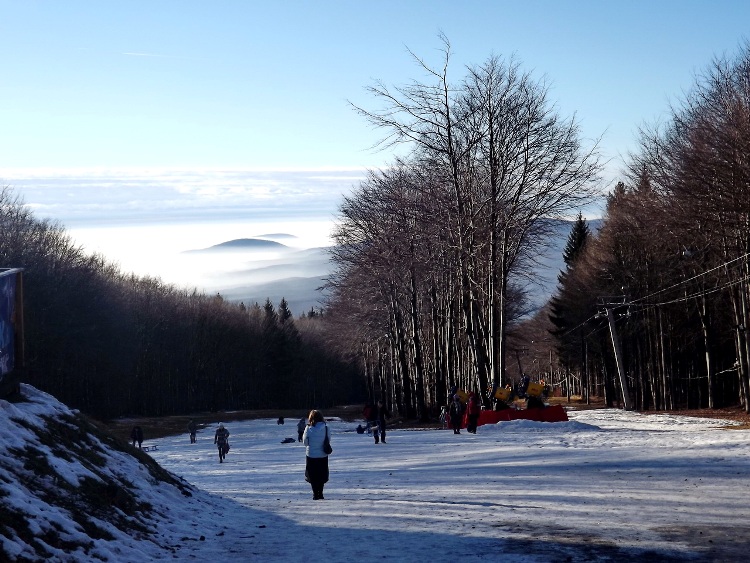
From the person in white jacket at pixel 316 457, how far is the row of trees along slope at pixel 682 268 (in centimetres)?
2199

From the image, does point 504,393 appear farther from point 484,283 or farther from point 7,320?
point 7,320

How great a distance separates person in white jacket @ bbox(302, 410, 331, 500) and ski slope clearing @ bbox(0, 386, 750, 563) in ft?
1.32

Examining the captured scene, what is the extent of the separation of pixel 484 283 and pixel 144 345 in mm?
63157

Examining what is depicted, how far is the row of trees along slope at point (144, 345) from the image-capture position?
190 feet

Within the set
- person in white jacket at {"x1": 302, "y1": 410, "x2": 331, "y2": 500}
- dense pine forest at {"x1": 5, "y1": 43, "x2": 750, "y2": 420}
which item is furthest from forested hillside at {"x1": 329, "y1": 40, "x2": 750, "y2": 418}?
person in white jacket at {"x1": 302, "y1": 410, "x2": 331, "y2": 500}

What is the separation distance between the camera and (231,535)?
1216 centimetres

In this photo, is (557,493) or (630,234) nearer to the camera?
(557,493)

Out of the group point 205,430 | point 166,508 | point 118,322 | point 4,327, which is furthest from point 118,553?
point 118,322

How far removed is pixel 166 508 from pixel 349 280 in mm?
44004

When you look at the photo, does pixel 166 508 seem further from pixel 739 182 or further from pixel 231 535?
pixel 739 182

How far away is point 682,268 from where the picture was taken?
48.8 meters

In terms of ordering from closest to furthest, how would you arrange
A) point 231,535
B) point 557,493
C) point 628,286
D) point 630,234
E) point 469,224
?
1. point 231,535
2. point 557,493
3. point 469,224
4. point 630,234
5. point 628,286

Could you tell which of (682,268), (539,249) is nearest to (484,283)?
(539,249)

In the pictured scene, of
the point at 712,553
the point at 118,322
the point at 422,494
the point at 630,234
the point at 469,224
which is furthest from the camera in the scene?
the point at 118,322
